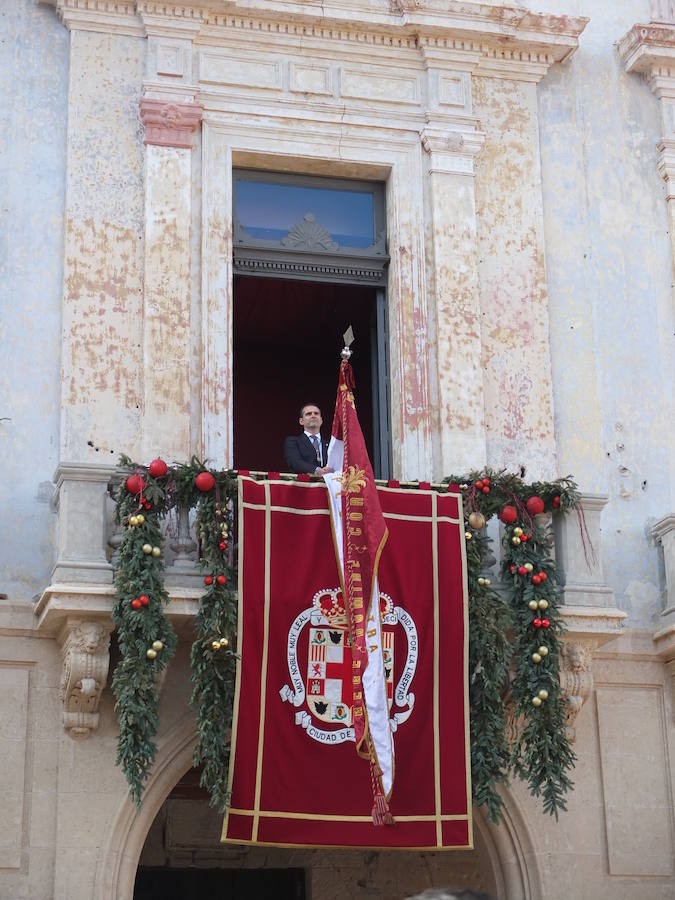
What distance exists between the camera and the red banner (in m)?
11.8

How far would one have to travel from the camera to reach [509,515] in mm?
12445

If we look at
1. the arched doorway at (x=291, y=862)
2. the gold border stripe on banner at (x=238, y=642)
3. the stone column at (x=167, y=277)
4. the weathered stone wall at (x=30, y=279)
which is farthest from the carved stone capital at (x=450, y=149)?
the arched doorway at (x=291, y=862)

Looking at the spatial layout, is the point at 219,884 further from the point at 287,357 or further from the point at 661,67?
the point at 661,67

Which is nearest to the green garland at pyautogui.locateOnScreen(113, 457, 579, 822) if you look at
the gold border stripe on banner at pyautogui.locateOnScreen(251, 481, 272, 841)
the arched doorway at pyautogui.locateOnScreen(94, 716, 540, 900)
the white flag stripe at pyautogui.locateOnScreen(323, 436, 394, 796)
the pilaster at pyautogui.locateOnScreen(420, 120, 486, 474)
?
the gold border stripe on banner at pyautogui.locateOnScreen(251, 481, 272, 841)

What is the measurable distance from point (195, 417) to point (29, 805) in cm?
309

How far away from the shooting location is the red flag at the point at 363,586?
11625 mm

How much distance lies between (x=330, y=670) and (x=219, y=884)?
3884mm

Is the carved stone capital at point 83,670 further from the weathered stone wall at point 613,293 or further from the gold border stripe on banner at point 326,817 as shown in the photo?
the weathered stone wall at point 613,293

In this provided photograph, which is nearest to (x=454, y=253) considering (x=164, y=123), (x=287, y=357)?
(x=164, y=123)

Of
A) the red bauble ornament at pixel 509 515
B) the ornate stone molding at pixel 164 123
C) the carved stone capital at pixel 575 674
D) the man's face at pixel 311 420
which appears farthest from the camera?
the ornate stone molding at pixel 164 123

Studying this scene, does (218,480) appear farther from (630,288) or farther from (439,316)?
(630,288)

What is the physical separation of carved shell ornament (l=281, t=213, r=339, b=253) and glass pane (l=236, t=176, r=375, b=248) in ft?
0.15

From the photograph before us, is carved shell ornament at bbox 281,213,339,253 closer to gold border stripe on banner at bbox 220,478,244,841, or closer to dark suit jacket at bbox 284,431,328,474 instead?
dark suit jacket at bbox 284,431,328,474

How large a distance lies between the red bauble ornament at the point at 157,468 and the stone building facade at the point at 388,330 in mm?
429
